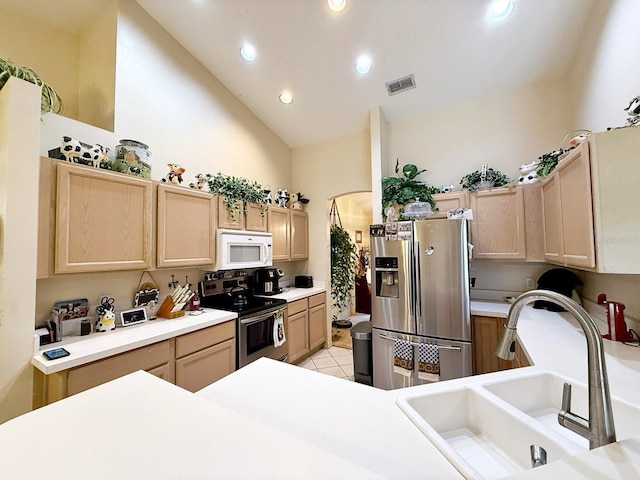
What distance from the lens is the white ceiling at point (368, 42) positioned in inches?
90.0

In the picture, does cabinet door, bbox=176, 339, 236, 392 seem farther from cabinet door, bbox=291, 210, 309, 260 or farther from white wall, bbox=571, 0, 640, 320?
white wall, bbox=571, 0, 640, 320

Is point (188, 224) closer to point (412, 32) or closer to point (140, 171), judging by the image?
point (140, 171)

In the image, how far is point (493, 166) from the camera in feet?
10.2

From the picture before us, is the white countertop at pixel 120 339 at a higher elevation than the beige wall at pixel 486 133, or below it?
below

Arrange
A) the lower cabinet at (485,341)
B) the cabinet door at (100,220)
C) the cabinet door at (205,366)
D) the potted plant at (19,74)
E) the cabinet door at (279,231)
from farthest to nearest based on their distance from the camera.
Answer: the cabinet door at (279,231)
the lower cabinet at (485,341)
the cabinet door at (205,366)
the cabinet door at (100,220)
the potted plant at (19,74)

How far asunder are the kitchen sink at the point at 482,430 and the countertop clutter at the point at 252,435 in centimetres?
4

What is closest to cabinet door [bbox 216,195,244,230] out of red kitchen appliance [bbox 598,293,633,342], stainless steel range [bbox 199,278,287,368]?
stainless steel range [bbox 199,278,287,368]

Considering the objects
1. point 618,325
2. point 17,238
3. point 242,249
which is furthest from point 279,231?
point 618,325

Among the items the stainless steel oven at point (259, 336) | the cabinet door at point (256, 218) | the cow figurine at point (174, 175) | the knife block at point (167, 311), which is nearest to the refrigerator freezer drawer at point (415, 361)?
the stainless steel oven at point (259, 336)

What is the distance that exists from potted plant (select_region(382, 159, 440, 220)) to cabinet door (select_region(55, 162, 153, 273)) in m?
2.47

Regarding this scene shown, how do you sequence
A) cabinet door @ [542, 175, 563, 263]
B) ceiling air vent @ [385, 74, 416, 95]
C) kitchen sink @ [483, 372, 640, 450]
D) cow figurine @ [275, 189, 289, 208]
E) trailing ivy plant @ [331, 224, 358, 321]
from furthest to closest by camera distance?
trailing ivy plant @ [331, 224, 358, 321] < cow figurine @ [275, 189, 289, 208] < ceiling air vent @ [385, 74, 416, 95] < cabinet door @ [542, 175, 563, 263] < kitchen sink @ [483, 372, 640, 450]

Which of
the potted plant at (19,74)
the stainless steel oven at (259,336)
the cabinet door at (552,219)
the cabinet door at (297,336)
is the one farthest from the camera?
the cabinet door at (297,336)

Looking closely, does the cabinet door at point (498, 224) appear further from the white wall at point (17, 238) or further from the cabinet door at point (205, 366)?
the white wall at point (17, 238)

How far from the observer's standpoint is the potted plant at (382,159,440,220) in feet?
10.1
